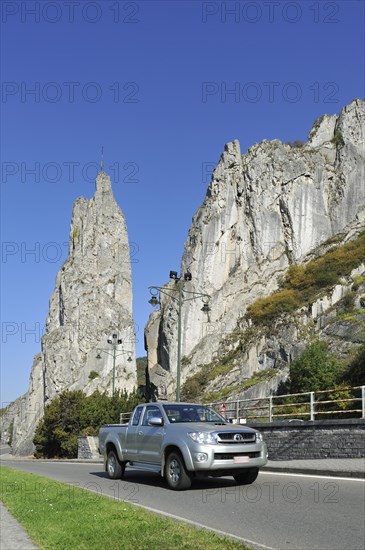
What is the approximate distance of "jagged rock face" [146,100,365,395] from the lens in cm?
7700

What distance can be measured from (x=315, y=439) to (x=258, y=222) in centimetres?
6623

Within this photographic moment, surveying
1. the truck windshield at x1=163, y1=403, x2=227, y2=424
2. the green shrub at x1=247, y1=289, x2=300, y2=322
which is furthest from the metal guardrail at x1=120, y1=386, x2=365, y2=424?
the green shrub at x1=247, y1=289, x2=300, y2=322

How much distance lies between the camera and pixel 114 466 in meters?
14.4

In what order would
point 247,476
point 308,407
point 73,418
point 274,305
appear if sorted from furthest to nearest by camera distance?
point 274,305, point 73,418, point 308,407, point 247,476

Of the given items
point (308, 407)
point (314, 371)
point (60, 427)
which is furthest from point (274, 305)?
point (308, 407)

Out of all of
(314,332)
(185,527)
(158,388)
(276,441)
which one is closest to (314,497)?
(185,527)

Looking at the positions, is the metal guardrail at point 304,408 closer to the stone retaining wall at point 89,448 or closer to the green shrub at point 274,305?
the stone retaining wall at point 89,448

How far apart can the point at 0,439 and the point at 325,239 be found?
12527 cm

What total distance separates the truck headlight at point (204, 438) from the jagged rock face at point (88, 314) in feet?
243

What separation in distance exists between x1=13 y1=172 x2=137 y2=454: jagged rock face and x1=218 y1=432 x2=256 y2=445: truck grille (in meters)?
73.8

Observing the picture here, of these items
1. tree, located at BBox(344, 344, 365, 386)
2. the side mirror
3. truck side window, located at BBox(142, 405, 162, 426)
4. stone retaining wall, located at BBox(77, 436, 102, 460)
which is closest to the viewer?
the side mirror

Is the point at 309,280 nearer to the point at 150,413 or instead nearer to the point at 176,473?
the point at 150,413

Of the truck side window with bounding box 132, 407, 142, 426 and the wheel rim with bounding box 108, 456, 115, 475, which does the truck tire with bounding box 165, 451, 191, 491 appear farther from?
the wheel rim with bounding box 108, 456, 115, 475

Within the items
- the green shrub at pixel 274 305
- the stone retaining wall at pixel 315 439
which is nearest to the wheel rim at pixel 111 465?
the stone retaining wall at pixel 315 439
